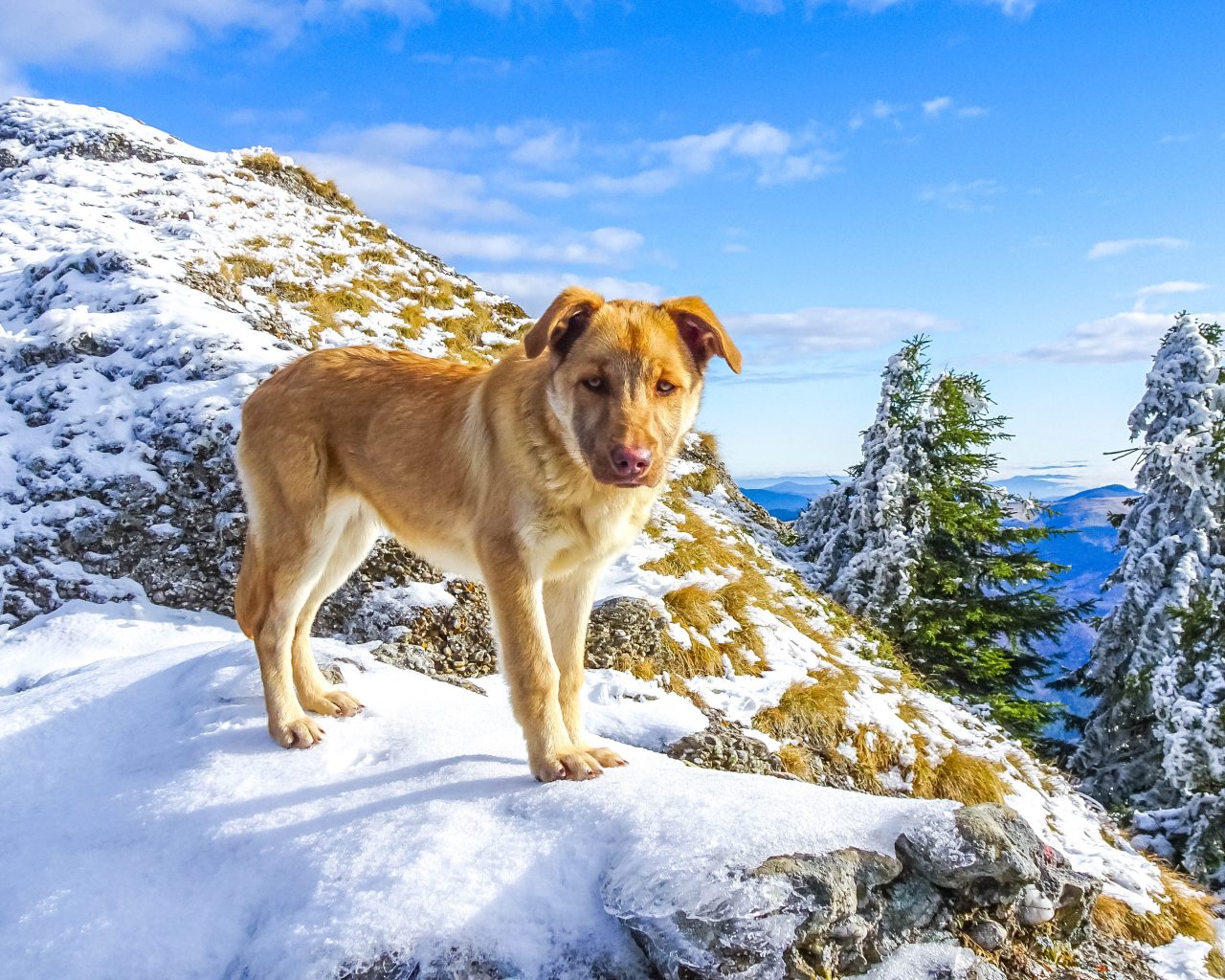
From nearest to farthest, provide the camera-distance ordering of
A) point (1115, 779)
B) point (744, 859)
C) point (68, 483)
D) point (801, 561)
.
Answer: point (744, 859), point (68, 483), point (1115, 779), point (801, 561)

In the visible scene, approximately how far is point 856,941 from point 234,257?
15064 mm

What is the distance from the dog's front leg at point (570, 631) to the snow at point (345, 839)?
356 mm

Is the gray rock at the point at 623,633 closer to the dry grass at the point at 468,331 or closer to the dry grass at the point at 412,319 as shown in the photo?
the dry grass at the point at 468,331

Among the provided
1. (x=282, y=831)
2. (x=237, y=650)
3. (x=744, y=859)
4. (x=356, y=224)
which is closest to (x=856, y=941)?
(x=744, y=859)

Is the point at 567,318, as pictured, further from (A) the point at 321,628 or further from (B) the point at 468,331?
(B) the point at 468,331

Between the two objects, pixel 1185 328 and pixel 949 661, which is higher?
pixel 1185 328

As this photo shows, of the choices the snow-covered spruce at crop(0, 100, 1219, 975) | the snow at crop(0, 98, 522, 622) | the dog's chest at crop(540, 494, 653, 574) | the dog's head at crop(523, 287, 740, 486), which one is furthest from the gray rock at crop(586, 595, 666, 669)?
the snow at crop(0, 98, 522, 622)

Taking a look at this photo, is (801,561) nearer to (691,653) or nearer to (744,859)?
(691,653)

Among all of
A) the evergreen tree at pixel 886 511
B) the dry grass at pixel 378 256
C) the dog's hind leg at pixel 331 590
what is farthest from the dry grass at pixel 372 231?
the dog's hind leg at pixel 331 590

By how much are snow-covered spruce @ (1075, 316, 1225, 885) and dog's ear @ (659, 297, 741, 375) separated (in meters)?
13.9

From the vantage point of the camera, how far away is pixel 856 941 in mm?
2982

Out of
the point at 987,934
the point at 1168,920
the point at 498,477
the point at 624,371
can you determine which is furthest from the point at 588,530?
the point at 1168,920

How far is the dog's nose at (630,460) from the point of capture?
331 centimetres

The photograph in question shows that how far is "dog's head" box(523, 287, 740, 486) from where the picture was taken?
342 cm
